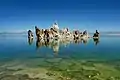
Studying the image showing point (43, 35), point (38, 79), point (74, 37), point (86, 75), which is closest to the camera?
point (38, 79)

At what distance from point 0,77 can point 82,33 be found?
369ft

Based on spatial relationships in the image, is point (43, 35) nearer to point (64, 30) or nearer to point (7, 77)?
point (64, 30)

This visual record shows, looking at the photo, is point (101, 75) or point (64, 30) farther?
point (64, 30)

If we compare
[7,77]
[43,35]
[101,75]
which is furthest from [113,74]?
[43,35]

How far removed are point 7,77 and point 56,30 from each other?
96058mm

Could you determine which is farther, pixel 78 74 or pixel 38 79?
pixel 78 74

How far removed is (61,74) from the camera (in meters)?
24.7

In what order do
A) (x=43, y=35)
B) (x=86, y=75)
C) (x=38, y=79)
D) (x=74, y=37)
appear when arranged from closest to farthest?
(x=38, y=79) < (x=86, y=75) < (x=43, y=35) < (x=74, y=37)

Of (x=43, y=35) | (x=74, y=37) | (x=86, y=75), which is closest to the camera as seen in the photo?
(x=86, y=75)

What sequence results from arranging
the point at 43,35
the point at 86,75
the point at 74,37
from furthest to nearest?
1. the point at 74,37
2. the point at 43,35
3. the point at 86,75

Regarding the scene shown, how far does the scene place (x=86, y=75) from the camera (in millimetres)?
24203

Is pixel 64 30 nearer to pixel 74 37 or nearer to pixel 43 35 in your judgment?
pixel 74 37

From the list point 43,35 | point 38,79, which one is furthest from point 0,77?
point 43,35

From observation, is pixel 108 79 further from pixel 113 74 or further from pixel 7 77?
pixel 7 77
